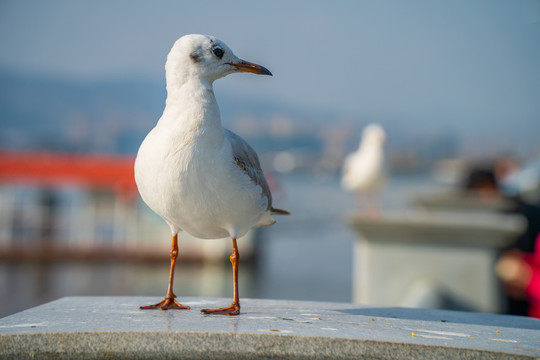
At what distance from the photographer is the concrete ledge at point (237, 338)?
2430 mm

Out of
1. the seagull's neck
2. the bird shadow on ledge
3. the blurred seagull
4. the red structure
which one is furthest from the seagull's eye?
the red structure

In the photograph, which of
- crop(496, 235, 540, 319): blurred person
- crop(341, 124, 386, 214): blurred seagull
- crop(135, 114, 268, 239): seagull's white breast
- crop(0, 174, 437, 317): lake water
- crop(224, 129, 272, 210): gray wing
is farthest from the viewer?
crop(0, 174, 437, 317): lake water

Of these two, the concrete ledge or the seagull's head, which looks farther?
the seagull's head

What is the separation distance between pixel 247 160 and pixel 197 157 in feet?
1.27

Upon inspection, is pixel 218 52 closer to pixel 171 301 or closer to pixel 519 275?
pixel 171 301

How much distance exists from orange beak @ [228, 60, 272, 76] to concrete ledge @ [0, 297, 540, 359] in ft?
4.02

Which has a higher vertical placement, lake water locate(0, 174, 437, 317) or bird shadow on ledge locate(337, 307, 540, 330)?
bird shadow on ledge locate(337, 307, 540, 330)

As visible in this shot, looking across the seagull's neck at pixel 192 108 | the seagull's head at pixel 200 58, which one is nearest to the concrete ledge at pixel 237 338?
the seagull's neck at pixel 192 108

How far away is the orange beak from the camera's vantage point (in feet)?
9.70

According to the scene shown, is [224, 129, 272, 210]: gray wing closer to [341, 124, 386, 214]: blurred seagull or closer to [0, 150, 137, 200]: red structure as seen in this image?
[341, 124, 386, 214]: blurred seagull

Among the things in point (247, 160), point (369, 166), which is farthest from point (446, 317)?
point (369, 166)

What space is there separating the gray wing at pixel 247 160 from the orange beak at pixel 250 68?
0.35 meters

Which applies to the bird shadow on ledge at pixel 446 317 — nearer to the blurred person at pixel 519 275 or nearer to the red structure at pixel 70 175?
the blurred person at pixel 519 275

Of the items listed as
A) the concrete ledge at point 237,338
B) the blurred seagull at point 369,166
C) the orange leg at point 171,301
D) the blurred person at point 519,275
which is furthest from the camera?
the blurred seagull at point 369,166
